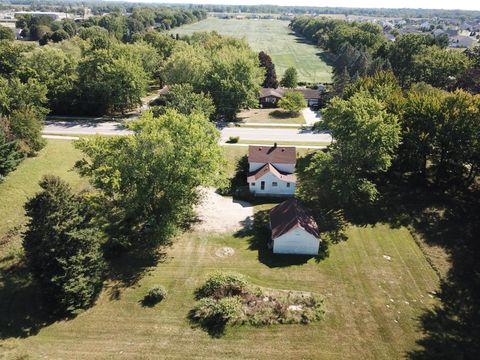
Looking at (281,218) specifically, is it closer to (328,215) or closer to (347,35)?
(328,215)

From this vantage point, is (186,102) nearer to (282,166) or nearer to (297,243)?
(282,166)

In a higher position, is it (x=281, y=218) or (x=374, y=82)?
(x=374, y=82)

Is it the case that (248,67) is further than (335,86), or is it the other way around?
(335,86)

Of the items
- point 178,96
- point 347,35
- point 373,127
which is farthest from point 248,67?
point 347,35

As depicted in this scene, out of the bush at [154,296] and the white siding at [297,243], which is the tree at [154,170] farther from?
the white siding at [297,243]

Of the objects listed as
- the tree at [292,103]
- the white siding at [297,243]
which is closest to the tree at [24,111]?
the white siding at [297,243]

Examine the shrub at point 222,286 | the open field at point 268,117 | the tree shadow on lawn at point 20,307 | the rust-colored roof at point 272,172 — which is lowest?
the tree shadow on lawn at point 20,307
